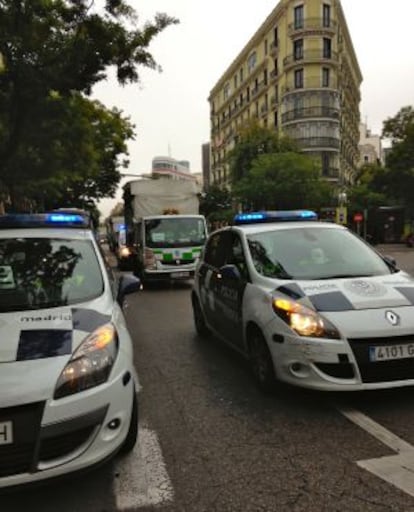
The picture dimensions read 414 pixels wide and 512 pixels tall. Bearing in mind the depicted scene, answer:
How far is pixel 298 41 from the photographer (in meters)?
58.0

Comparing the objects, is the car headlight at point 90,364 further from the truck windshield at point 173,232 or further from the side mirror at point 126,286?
the truck windshield at point 173,232

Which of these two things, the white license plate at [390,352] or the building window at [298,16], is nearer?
the white license plate at [390,352]

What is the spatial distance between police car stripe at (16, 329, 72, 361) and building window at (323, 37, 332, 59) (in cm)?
6046

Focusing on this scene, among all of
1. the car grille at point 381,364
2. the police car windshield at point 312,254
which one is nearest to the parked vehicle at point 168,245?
the police car windshield at point 312,254

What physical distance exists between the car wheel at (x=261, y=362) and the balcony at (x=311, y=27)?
5813 cm

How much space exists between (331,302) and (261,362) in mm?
902

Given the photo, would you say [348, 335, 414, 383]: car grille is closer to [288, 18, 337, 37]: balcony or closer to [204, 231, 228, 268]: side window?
[204, 231, 228, 268]: side window

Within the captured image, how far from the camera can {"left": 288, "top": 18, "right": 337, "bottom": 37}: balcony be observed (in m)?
57.0

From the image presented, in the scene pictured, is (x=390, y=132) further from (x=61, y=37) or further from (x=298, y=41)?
(x=61, y=37)

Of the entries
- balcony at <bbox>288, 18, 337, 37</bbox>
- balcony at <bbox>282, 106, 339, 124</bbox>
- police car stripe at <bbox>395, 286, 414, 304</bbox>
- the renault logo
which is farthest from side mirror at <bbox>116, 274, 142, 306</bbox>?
balcony at <bbox>288, 18, 337, 37</bbox>

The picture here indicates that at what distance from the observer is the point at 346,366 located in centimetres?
422

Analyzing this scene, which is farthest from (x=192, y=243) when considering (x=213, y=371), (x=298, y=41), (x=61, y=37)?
(x=298, y=41)

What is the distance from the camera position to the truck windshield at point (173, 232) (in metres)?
14.5

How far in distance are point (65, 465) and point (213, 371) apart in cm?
295
